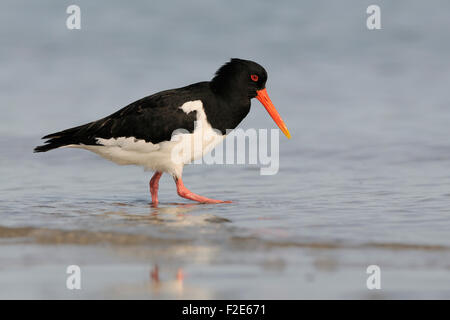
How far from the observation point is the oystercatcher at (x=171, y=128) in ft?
24.4

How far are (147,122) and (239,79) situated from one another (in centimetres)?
104

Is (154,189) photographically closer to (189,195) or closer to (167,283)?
(189,195)

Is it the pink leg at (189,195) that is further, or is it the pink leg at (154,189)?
the pink leg at (154,189)

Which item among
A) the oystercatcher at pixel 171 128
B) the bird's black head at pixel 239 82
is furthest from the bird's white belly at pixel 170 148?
the bird's black head at pixel 239 82

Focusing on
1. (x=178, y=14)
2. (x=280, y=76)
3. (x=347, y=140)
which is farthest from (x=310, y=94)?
(x=178, y=14)

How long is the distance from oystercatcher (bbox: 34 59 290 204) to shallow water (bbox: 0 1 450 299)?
465 millimetres

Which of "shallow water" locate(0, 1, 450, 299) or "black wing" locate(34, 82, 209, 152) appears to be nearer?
"shallow water" locate(0, 1, 450, 299)

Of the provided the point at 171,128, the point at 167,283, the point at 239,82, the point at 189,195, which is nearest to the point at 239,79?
the point at 239,82

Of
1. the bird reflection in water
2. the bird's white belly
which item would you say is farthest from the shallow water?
the bird's white belly

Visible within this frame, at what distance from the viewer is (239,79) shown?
7902mm

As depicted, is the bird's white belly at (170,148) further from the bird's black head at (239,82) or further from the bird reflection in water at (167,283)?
the bird reflection in water at (167,283)

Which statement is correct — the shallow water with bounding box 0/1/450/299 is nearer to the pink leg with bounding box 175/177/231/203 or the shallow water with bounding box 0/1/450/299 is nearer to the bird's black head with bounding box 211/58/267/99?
the pink leg with bounding box 175/177/231/203

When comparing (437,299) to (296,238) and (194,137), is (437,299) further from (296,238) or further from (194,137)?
(194,137)

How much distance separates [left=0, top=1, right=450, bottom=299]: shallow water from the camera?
4914 millimetres
